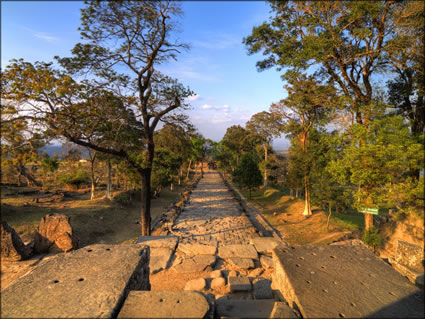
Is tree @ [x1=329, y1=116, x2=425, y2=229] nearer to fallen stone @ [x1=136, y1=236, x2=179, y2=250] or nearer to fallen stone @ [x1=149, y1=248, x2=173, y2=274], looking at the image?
fallen stone @ [x1=149, y1=248, x2=173, y2=274]

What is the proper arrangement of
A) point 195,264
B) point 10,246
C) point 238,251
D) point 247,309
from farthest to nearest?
point 10,246 < point 238,251 < point 195,264 < point 247,309

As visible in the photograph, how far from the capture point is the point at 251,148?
3525cm

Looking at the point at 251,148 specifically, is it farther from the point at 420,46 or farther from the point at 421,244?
the point at 421,244

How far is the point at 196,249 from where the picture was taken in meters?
7.37

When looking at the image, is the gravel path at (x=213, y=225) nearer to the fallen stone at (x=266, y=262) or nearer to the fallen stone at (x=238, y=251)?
the fallen stone at (x=238, y=251)

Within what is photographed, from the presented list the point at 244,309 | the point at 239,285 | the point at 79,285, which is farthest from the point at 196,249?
the point at 79,285

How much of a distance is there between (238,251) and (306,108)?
7659 mm

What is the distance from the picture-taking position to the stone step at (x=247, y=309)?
279 cm

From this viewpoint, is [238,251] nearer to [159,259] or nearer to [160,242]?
[159,259]

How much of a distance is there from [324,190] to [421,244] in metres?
7.10

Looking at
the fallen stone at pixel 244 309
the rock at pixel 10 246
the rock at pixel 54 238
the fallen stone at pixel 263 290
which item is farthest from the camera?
the rock at pixel 54 238

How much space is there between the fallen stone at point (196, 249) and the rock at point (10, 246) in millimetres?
5773

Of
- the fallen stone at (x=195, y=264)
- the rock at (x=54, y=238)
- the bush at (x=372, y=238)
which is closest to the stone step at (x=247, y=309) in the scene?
the fallen stone at (x=195, y=264)

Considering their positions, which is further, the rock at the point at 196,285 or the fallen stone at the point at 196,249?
the fallen stone at the point at 196,249
